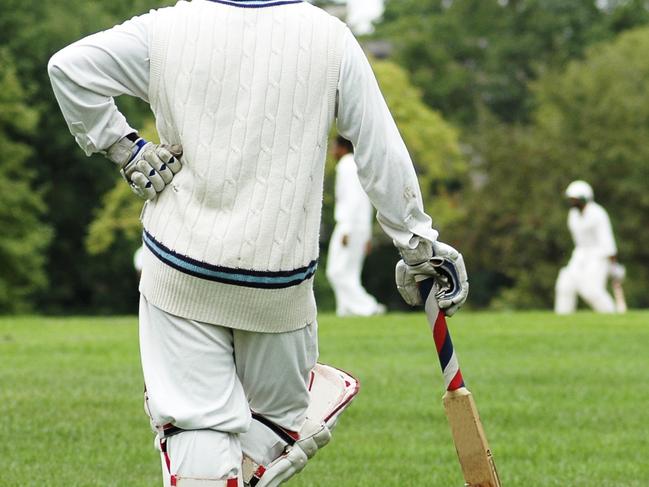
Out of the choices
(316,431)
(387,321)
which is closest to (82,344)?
(387,321)

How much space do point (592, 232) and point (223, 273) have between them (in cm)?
1929

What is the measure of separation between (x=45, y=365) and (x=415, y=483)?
567cm

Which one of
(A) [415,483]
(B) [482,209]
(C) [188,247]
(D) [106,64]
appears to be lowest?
(B) [482,209]

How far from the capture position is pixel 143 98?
15.3 feet

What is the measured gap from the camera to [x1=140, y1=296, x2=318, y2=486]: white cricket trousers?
4.45 metres

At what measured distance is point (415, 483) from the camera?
714cm

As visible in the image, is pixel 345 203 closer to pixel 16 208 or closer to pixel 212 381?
pixel 212 381

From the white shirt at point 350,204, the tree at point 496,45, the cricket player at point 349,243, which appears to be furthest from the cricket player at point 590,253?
the tree at point 496,45

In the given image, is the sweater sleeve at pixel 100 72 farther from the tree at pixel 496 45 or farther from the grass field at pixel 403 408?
the tree at pixel 496 45

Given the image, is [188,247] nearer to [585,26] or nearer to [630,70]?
[630,70]

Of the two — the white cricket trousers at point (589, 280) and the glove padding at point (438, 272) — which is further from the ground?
the glove padding at point (438, 272)

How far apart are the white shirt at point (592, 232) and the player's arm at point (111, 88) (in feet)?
62.2

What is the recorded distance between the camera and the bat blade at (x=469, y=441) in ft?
16.4

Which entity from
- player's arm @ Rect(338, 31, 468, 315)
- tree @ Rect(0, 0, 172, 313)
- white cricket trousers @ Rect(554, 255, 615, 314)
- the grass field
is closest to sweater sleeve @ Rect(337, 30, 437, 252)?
player's arm @ Rect(338, 31, 468, 315)
